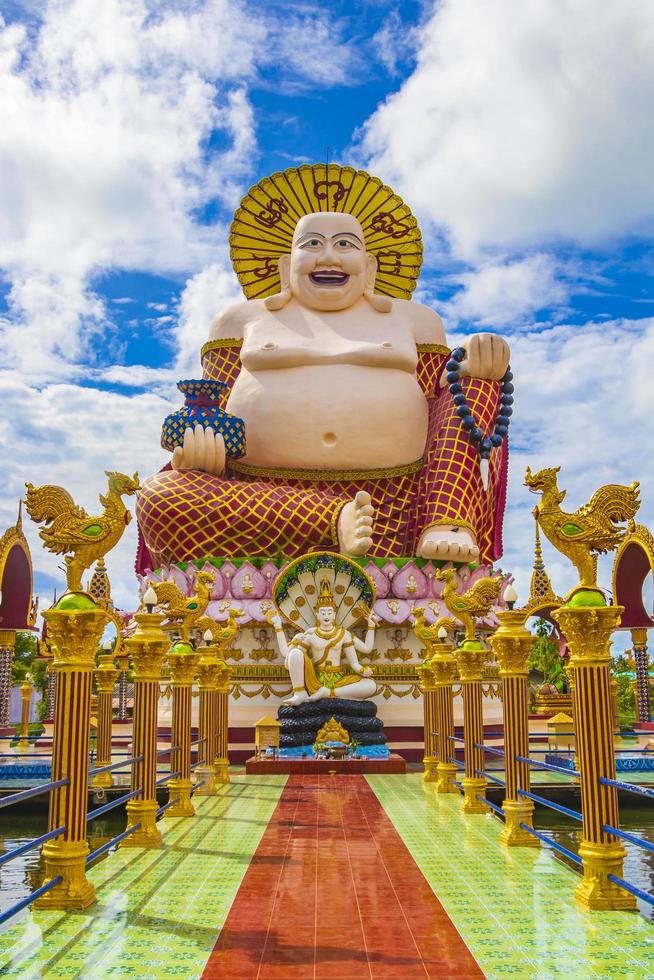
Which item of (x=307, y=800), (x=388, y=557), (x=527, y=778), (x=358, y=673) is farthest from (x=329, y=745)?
(x=527, y=778)

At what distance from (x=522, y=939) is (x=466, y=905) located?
646 mm

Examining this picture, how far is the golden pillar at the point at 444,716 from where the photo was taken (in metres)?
9.16

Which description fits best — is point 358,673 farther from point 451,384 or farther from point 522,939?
point 522,939

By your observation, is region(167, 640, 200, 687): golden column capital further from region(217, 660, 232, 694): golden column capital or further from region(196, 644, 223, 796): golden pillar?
region(217, 660, 232, 694): golden column capital

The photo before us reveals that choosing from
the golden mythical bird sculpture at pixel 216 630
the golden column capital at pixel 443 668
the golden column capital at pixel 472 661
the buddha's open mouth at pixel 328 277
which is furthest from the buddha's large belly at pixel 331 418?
the golden column capital at pixel 472 661

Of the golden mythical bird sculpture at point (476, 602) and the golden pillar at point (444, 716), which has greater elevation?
the golden mythical bird sculpture at point (476, 602)

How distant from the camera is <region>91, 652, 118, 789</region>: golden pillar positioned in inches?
418

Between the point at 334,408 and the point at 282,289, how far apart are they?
11.0 feet

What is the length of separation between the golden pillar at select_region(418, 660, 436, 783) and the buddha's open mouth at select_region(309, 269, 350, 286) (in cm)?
914

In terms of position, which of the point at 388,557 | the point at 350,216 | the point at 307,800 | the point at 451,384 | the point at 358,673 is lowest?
the point at 307,800

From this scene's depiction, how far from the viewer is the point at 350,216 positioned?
17.6 m

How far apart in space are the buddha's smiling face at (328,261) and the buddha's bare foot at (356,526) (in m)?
4.83

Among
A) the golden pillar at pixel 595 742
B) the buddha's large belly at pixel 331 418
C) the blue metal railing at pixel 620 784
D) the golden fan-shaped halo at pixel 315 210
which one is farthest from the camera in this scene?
the golden fan-shaped halo at pixel 315 210

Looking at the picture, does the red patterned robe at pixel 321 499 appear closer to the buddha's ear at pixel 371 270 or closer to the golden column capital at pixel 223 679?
the buddha's ear at pixel 371 270
